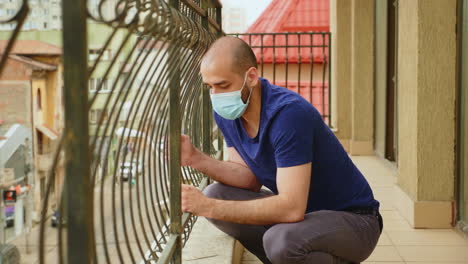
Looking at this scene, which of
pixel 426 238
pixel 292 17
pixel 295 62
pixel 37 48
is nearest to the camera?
pixel 426 238

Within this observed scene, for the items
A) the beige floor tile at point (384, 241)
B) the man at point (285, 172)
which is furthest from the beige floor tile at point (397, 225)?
the man at point (285, 172)

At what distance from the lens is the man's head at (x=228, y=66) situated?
2168 mm

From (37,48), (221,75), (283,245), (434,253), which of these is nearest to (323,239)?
(283,245)

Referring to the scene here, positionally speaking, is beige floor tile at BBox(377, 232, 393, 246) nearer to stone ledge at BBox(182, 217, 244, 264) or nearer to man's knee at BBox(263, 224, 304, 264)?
stone ledge at BBox(182, 217, 244, 264)

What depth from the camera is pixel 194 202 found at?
216cm

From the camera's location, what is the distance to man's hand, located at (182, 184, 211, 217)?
2.13 m

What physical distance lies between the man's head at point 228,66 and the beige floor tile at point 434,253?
174 centimetres

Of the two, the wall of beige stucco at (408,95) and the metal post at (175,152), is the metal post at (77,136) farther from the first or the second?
the wall of beige stucco at (408,95)

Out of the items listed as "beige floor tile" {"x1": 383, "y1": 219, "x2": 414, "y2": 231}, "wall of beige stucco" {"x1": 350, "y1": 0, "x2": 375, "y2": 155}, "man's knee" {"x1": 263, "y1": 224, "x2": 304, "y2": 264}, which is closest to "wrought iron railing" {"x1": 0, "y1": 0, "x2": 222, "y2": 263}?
"man's knee" {"x1": 263, "y1": 224, "x2": 304, "y2": 264}

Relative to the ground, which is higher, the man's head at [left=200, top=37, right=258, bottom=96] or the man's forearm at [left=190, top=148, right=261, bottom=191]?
the man's head at [left=200, top=37, right=258, bottom=96]

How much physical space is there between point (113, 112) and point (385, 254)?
2.51 meters

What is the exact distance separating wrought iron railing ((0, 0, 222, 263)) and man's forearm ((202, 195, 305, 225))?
162 millimetres

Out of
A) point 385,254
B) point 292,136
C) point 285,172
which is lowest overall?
point 385,254

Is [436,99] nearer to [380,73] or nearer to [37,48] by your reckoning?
[380,73]
